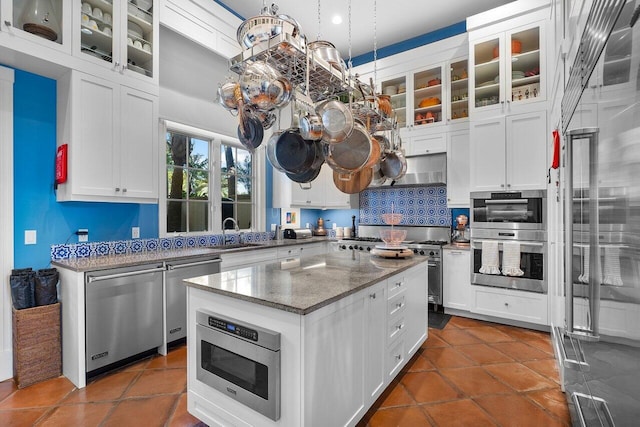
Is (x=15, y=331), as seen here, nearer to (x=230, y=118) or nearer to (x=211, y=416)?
(x=211, y=416)

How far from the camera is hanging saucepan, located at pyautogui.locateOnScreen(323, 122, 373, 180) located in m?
2.11

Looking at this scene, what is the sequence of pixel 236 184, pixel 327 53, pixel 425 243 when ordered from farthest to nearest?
pixel 236 184 < pixel 425 243 < pixel 327 53

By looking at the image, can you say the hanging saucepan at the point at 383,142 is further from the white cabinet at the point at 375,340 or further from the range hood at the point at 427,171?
the range hood at the point at 427,171

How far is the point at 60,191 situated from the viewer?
2.69 m

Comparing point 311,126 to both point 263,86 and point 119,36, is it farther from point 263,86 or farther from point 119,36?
point 119,36

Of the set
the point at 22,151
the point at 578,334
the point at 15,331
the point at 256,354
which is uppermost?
the point at 22,151

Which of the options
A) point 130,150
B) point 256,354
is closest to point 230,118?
point 130,150

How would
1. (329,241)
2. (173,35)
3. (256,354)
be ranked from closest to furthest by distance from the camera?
1. (256,354)
2. (173,35)
3. (329,241)

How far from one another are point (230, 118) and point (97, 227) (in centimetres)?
211

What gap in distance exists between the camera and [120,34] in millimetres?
2844

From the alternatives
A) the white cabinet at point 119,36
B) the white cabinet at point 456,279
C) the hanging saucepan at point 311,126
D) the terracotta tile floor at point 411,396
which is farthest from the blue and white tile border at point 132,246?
the white cabinet at point 456,279

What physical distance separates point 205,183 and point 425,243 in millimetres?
3022

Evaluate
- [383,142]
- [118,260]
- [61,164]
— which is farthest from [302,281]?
[61,164]

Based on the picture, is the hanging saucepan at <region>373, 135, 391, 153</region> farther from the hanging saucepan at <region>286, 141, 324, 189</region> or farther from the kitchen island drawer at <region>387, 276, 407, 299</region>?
the kitchen island drawer at <region>387, 276, 407, 299</region>
